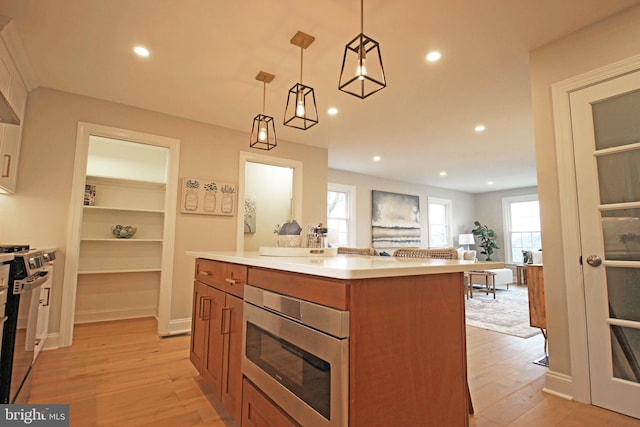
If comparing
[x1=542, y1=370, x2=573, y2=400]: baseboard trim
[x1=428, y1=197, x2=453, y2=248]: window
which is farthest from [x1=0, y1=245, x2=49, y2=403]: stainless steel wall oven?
[x1=428, y1=197, x2=453, y2=248]: window

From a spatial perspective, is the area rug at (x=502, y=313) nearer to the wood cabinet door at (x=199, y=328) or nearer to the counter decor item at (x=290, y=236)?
the counter decor item at (x=290, y=236)

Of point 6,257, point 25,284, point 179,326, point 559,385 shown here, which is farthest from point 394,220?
point 6,257

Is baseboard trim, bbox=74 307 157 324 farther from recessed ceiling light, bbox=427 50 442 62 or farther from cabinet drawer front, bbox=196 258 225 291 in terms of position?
recessed ceiling light, bbox=427 50 442 62

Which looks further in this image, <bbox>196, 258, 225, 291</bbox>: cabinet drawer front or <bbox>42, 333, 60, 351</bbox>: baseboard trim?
<bbox>42, 333, 60, 351</bbox>: baseboard trim

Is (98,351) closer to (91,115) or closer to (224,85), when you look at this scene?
(91,115)

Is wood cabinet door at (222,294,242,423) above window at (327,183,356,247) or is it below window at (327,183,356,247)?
below

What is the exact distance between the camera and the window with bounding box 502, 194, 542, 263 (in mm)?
8125

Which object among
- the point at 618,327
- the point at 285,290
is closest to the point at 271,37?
the point at 285,290

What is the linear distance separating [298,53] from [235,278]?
1.91m

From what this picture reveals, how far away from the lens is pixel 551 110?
2.28 m

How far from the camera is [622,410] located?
1.87m

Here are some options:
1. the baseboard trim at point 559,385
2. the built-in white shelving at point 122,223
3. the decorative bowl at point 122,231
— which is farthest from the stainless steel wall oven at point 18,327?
the baseboard trim at point 559,385

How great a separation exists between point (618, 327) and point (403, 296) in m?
1.81

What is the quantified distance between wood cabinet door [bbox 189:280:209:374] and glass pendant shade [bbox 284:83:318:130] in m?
1.36
